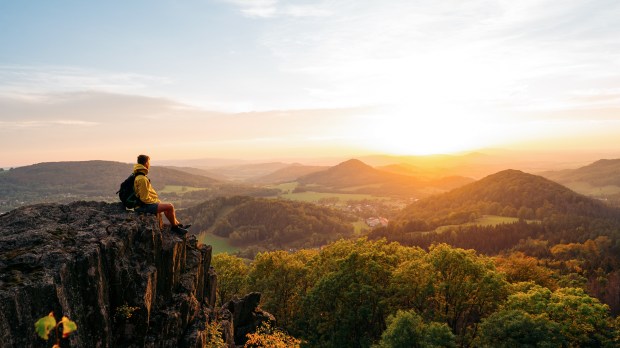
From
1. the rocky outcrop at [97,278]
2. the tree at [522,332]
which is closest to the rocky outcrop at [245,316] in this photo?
the rocky outcrop at [97,278]

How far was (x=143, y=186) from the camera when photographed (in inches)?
845

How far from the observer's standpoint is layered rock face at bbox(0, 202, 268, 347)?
14.7 meters

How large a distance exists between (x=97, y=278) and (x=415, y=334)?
27484 millimetres

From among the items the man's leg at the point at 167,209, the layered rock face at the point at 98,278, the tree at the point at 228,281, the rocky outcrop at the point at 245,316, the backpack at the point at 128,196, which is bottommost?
the tree at the point at 228,281

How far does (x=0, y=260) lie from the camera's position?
15.6 metres

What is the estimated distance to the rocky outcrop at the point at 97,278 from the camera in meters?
14.7

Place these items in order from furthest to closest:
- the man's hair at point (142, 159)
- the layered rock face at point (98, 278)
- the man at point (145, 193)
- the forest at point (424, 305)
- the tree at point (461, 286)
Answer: the tree at point (461, 286)
the forest at point (424, 305)
the man's hair at point (142, 159)
the man at point (145, 193)
the layered rock face at point (98, 278)

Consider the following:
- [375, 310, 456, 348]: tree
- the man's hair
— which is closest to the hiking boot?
the man's hair

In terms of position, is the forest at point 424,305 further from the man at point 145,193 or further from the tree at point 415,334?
the man at point 145,193

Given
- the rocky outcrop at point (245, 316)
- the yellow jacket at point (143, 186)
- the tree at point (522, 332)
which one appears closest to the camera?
the yellow jacket at point (143, 186)

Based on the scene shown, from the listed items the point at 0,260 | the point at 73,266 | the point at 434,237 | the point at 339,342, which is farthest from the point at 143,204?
the point at 434,237

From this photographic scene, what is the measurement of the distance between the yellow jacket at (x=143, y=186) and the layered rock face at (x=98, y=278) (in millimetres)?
1209

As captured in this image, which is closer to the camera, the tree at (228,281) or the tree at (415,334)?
the tree at (415,334)

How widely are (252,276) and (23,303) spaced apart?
4226 cm
